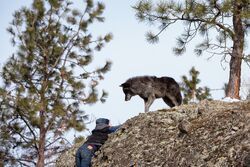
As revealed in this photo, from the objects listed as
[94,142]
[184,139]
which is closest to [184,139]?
[184,139]

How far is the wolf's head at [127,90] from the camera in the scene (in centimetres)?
1512

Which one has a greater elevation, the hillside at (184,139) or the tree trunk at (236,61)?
the tree trunk at (236,61)

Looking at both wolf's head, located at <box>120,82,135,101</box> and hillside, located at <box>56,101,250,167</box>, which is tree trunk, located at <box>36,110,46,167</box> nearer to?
wolf's head, located at <box>120,82,135,101</box>

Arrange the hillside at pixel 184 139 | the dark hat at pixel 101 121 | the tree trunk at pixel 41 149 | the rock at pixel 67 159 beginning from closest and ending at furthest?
the hillside at pixel 184 139 < the dark hat at pixel 101 121 < the rock at pixel 67 159 < the tree trunk at pixel 41 149

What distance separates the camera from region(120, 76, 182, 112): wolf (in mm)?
14930

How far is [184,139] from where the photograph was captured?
8469 millimetres

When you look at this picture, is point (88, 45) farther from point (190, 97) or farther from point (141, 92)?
point (141, 92)

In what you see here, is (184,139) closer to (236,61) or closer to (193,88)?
(236,61)

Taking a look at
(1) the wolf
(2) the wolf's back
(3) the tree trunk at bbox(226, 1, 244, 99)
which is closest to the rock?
(1) the wolf

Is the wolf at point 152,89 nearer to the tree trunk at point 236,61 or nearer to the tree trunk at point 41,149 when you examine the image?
the tree trunk at point 236,61

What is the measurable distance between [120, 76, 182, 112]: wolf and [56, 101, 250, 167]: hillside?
4229 millimetres

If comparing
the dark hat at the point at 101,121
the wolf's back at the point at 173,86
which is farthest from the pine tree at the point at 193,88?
the dark hat at the point at 101,121

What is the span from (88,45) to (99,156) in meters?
12.0

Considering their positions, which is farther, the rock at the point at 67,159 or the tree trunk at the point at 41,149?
the tree trunk at the point at 41,149
